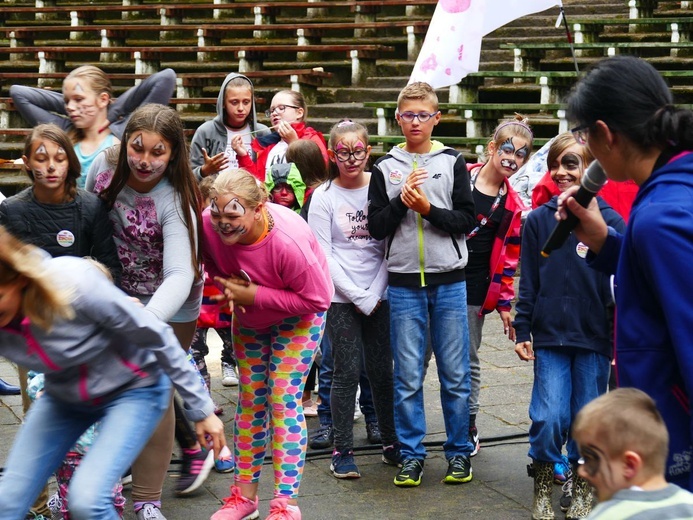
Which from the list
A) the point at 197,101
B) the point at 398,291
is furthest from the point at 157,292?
the point at 197,101

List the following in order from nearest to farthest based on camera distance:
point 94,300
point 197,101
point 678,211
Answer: point 678,211 → point 94,300 → point 197,101

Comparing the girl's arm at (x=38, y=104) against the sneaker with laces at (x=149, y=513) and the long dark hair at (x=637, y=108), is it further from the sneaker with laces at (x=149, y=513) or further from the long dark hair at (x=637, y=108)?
the long dark hair at (x=637, y=108)

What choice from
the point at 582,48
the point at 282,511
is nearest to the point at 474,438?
the point at 282,511

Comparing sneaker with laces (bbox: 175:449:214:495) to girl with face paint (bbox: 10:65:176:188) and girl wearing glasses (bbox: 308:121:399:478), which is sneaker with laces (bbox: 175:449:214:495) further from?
girl with face paint (bbox: 10:65:176:188)

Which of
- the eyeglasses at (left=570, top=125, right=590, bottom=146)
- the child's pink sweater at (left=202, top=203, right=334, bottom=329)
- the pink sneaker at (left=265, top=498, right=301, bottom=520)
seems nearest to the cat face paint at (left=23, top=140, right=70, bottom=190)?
the child's pink sweater at (left=202, top=203, right=334, bottom=329)

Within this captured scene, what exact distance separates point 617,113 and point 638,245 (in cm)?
36

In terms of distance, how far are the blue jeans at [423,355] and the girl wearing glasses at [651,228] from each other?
102 inches

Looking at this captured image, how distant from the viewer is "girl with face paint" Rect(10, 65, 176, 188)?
5.73 metres

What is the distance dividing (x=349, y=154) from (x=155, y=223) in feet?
4.12

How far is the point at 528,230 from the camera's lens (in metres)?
5.09

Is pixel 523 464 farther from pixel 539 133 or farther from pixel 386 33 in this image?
pixel 386 33

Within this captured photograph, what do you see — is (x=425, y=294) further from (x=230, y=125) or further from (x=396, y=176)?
(x=230, y=125)

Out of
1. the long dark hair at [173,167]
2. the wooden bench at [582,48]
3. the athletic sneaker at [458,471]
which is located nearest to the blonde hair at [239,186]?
the long dark hair at [173,167]

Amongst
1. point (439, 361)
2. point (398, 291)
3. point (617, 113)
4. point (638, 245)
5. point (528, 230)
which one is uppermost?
point (617, 113)
